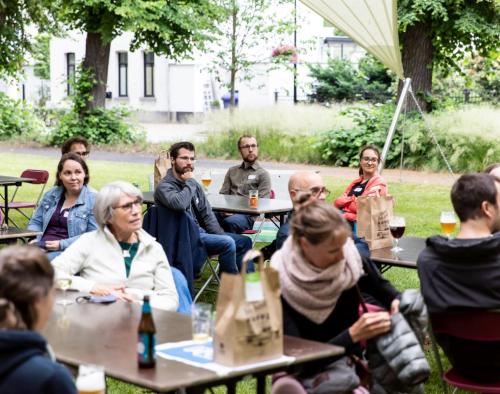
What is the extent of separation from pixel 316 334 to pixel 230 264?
4.17 meters

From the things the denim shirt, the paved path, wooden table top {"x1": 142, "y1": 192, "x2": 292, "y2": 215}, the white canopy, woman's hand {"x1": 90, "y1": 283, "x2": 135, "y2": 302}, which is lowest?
the paved path

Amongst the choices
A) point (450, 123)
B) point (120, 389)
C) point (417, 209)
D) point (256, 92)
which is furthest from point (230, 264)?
point (256, 92)

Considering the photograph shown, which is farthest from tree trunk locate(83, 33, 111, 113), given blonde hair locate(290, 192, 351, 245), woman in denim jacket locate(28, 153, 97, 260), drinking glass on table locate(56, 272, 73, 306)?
blonde hair locate(290, 192, 351, 245)

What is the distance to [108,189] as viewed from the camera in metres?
5.23

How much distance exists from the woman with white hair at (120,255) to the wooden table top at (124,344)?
502 mm

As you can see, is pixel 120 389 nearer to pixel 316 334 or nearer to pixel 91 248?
pixel 91 248

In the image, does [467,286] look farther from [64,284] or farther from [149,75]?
[149,75]

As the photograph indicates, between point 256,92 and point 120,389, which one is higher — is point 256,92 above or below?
above

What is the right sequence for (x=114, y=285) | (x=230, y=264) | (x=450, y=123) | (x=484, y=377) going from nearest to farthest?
(x=484, y=377) < (x=114, y=285) < (x=230, y=264) < (x=450, y=123)

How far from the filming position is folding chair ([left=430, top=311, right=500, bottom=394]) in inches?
173

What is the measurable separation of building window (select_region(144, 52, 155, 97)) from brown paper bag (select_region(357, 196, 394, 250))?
34.7 m

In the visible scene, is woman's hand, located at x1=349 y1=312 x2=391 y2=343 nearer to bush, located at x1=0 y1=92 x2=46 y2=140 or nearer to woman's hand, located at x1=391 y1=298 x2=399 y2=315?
woman's hand, located at x1=391 y1=298 x2=399 y2=315

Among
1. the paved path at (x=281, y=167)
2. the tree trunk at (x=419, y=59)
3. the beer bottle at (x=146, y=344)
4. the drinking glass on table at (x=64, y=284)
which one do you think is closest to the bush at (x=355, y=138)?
the paved path at (x=281, y=167)

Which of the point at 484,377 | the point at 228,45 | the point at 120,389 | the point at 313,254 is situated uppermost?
the point at 228,45
